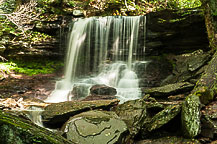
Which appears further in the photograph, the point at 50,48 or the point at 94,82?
the point at 50,48

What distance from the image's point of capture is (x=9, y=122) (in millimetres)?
1551

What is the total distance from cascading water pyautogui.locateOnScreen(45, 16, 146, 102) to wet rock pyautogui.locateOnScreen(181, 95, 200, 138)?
5963 millimetres

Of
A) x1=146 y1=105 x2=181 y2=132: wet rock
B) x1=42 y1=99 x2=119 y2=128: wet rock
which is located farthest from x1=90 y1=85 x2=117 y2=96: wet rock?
x1=146 y1=105 x2=181 y2=132: wet rock

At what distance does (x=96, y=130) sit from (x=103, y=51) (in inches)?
341

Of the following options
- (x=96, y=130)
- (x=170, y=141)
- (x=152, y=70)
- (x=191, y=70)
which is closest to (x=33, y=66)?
(x=152, y=70)

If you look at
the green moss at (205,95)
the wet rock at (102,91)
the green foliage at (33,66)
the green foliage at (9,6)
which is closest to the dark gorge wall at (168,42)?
the wet rock at (102,91)

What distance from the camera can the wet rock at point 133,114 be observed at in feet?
14.0

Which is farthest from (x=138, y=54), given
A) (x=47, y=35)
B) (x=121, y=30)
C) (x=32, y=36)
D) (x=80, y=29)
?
(x=32, y=36)

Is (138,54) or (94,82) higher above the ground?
(138,54)

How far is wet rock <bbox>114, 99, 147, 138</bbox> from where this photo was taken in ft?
14.0

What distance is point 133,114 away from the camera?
482cm

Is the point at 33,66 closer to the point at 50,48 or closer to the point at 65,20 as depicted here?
the point at 50,48

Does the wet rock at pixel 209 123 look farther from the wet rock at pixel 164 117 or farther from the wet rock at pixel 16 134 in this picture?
the wet rock at pixel 16 134

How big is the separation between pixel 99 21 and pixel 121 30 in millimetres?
1807
